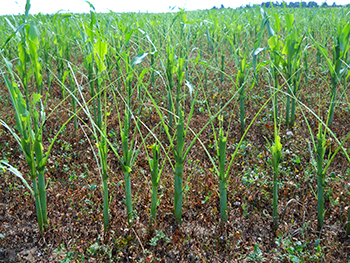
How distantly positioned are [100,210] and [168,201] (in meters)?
0.56

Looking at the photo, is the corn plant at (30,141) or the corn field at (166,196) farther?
the corn field at (166,196)

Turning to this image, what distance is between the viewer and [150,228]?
220 cm

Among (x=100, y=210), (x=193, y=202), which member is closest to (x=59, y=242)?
(x=100, y=210)

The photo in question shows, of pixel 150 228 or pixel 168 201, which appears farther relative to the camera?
pixel 168 201

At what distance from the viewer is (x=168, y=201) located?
2.54 m

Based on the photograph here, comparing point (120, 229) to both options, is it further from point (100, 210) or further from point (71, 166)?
point (71, 166)

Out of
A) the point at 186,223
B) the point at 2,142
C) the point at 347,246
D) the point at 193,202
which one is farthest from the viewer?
the point at 2,142

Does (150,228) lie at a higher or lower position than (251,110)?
lower

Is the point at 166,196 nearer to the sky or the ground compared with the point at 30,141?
Result: nearer to the ground

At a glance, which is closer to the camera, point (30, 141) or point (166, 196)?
point (30, 141)

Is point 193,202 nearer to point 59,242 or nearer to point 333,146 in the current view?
point 59,242

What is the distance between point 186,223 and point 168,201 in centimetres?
28

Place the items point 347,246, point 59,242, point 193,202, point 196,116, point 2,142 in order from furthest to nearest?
point 196,116, point 2,142, point 193,202, point 59,242, point 347,246

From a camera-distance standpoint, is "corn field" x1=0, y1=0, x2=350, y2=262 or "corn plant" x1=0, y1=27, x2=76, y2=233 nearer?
"corn plant" x1=0, y1=27, x2=76, y2=233
